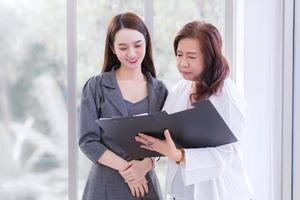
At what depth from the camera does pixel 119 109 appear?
1.60 meters

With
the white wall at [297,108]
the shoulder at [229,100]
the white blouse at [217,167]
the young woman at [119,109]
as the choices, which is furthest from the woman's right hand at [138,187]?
the white wall at [297,108]

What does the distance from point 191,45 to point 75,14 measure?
69cm

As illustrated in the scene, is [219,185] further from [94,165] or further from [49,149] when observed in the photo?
[49,149]

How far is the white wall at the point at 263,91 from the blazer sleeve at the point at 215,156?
379mm

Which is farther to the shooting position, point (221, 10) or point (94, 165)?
point (221, 10)

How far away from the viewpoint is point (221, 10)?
1.98m

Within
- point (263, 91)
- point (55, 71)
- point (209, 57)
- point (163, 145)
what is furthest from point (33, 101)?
point (263, 91)

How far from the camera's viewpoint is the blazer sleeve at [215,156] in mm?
1404

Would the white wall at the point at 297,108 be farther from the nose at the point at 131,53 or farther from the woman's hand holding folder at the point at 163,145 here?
the nose at the point at 131,53

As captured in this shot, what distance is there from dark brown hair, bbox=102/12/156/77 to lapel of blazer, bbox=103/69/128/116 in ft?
0.21

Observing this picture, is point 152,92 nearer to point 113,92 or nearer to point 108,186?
point 113,92

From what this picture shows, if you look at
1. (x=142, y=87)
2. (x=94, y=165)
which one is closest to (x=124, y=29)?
(x=142, y=87)

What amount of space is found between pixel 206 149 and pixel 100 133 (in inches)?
17.3

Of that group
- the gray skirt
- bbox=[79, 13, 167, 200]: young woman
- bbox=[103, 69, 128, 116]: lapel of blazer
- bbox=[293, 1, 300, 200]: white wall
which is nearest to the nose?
bbox=[79, 13, 167, 200]: young woman
